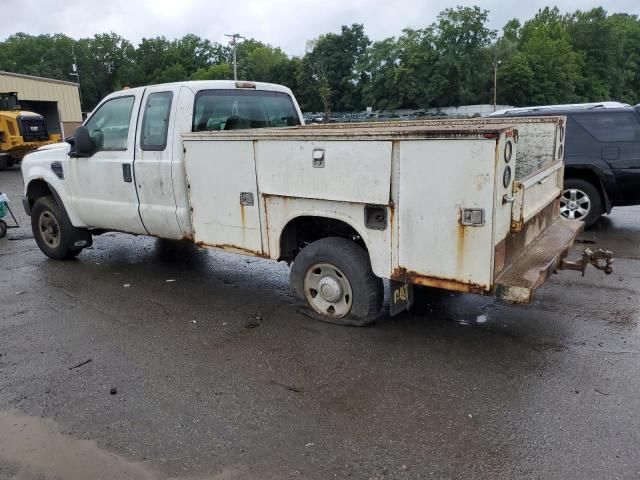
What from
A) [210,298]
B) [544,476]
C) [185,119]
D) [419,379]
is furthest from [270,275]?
[544,476]

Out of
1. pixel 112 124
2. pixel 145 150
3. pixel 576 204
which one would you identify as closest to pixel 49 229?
pixel 112 124

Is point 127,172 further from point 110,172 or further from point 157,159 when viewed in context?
point 157,159

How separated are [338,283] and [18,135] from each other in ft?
72.2

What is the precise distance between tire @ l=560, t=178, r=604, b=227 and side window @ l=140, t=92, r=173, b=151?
5.85 m

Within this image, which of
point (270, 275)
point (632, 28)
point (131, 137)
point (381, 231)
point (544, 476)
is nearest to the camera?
point (544, 476)

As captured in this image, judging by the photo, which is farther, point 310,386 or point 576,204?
point 576,204

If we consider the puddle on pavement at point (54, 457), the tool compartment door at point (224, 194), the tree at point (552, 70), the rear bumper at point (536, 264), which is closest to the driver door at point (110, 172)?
the tool compartment door at point (224, 194)

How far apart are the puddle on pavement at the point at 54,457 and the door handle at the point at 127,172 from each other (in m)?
3.02

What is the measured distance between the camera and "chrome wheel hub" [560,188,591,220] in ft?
26.6

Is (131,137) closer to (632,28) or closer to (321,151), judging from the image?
(321,151)

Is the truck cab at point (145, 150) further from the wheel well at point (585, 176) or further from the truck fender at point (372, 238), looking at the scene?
the wheel well at point (585, 176)

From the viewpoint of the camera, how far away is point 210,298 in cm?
566

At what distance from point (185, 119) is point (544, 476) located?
174 inches

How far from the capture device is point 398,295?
434 cm
